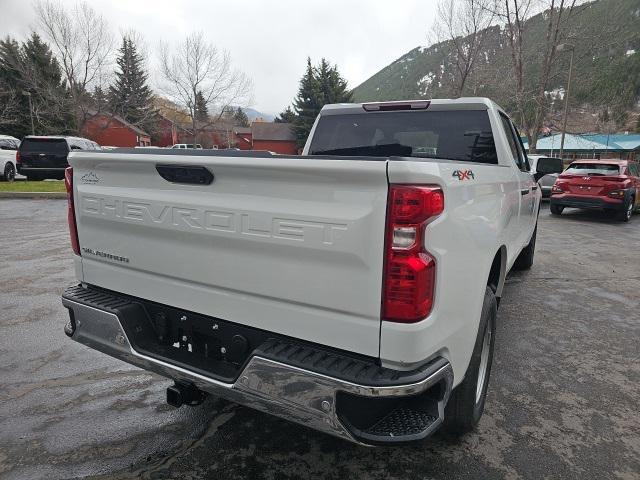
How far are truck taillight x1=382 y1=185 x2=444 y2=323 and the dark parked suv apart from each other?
1807 centimetres

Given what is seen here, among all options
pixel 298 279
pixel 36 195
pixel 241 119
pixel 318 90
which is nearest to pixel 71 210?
pixel 298 279

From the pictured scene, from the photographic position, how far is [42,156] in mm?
16672

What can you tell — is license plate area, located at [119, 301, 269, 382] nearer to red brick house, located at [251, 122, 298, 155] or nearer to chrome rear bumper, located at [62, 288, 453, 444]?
chrome rear bumper, located at [62, 288, 453, 444]

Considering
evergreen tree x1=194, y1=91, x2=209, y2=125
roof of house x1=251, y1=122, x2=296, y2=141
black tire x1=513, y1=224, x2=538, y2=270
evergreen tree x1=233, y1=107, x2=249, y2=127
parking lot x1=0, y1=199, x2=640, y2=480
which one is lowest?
parking lot x1=0, y1=199, x2=640, y2=480

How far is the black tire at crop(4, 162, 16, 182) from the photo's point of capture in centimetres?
1719

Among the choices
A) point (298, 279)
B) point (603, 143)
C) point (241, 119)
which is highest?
point (241, 119)

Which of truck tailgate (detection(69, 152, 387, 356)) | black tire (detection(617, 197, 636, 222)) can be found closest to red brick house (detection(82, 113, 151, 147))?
black tire (detection(617, 197, 636, 222))

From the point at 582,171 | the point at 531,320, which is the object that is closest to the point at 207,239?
the point at 531,320

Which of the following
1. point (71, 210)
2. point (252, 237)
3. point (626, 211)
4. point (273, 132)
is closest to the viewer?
point (252, 237)

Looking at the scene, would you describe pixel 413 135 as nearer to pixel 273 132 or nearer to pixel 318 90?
pixel 318 90

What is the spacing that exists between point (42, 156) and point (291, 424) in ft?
58.7

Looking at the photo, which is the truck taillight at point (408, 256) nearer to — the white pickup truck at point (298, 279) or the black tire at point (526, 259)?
the white pickup truck at point (298, 279)

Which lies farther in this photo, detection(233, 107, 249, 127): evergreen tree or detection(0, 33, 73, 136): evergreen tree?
detection(233, 107, 249, 127): evergreen tree

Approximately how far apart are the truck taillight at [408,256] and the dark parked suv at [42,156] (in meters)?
18.1
